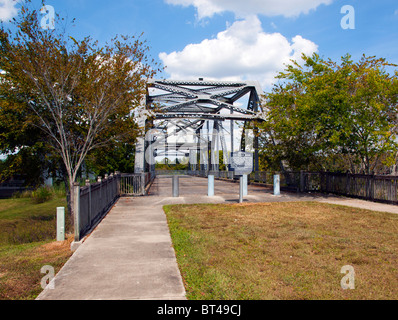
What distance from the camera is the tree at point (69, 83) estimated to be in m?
11.7

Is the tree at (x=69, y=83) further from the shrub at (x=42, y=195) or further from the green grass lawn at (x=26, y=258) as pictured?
the shrub at (x=42, y=195)

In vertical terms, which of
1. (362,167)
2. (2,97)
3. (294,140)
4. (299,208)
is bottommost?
(299,208)

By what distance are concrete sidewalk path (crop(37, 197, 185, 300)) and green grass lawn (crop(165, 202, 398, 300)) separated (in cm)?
29

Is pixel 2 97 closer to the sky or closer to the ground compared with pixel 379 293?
closer to the sky

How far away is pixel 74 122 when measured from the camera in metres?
14.5

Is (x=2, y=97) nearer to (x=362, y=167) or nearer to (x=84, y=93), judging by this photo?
(x=84, y=93)

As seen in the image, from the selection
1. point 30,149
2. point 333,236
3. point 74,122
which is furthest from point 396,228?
point 30,149

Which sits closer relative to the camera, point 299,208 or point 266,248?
point 266,248

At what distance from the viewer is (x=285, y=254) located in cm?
635

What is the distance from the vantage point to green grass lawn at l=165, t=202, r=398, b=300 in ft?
15.0

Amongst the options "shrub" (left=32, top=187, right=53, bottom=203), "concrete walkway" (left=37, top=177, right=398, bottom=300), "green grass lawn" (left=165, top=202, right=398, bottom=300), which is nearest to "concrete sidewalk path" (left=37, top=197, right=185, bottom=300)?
"concrete walkway" (left=37, top=177, right=398, bottom=300)

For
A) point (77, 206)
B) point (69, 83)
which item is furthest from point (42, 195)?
point (77, 206)

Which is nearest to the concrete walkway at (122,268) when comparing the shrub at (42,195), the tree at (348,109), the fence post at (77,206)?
the fence post at (77,206)

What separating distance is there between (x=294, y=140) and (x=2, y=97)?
15784mm
